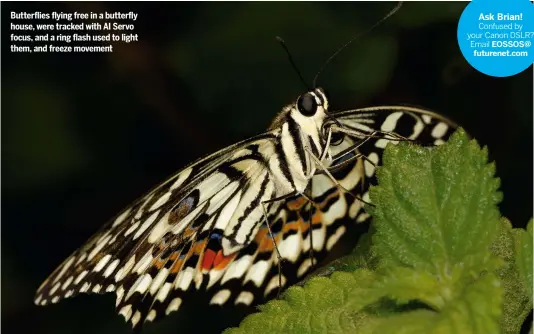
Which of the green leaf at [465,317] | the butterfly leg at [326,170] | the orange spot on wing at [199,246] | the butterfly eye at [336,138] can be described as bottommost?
the orange spot on wing at [199,246]

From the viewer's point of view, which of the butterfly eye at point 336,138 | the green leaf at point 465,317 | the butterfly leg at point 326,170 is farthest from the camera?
the butterfly eye at point 336,138

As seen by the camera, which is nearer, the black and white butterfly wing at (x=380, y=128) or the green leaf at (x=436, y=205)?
the green leaf at (x=436, y=205)

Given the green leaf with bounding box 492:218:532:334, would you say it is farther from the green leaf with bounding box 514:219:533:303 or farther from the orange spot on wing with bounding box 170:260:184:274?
the orange spot on wing with bounding box 170:260:184:274

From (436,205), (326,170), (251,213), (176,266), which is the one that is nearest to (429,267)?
(436,205)

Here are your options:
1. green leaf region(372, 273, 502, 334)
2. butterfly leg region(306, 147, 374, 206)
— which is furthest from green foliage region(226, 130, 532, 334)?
butterfly leg region(306, 147, 374, 206)

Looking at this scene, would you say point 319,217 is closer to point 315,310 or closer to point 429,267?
point 315,310

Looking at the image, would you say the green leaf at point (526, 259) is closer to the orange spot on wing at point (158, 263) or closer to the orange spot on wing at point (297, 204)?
the orange spot on wing at point (297, 204)

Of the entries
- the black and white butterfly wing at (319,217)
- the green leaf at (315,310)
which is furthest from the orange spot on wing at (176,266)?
the green leaf at (315,310)

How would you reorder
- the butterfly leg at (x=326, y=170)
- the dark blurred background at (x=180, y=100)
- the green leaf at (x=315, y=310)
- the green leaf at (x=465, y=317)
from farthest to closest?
the dark blurred background at (x=180, y=100) → the butterfly leg at (x=326, y=170) → the green leaf at (x=315, y=310) → the green leaf at (x=465, y=317)
